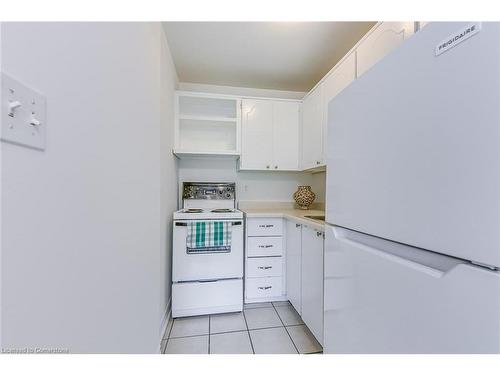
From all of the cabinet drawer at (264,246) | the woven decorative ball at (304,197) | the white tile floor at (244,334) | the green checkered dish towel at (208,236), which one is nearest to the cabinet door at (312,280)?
the white tile floor at (244,334)

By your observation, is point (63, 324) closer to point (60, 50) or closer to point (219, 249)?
point (60, 50)

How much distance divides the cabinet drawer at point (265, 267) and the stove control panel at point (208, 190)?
77 centimetres

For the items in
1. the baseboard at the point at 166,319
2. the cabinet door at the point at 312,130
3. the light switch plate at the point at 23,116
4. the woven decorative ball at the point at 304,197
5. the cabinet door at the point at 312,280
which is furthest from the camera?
the woven decorative ball at the point at 304,197

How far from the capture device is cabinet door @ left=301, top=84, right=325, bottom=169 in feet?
6.28

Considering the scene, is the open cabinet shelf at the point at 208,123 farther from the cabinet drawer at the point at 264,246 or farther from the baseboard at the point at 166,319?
the baseboard at the point at 166,319

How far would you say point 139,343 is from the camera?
3.24 ft

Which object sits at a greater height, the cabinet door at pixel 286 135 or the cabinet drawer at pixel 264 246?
the cabinet door at pixel 286 135

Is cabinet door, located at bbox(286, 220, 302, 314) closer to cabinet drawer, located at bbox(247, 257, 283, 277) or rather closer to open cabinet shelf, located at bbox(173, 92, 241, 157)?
cabinet drawer, located at bbox(247, 257, 283, 277)

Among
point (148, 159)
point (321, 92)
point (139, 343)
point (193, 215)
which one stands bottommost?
point (139, 343)

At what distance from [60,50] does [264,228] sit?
1.77m

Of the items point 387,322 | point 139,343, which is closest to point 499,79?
point 387,322

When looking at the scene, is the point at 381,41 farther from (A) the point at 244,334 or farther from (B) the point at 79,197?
(A) the point at 244,334

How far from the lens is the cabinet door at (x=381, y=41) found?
40.2 inches

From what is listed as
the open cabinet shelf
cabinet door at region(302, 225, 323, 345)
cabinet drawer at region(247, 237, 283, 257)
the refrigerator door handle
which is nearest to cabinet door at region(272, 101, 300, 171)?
the open cabinet shelf
